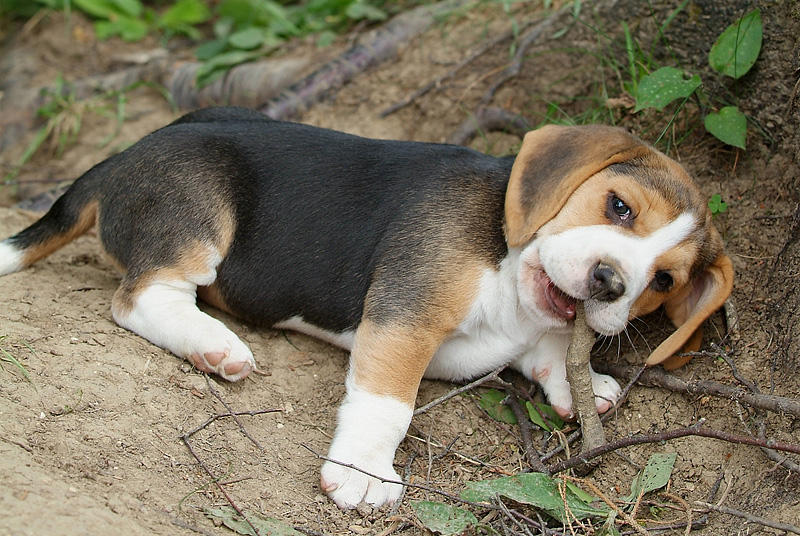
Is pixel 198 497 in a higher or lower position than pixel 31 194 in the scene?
higher

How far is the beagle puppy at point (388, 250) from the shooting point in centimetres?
386

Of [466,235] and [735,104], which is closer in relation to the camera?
[466,235]

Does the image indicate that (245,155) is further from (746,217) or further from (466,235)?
(746,217)

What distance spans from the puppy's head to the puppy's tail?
2.16 metres

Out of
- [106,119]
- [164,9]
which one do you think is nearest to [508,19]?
[106,119]

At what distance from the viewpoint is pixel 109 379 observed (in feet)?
12.4

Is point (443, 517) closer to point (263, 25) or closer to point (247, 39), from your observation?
A: point (247, 39)

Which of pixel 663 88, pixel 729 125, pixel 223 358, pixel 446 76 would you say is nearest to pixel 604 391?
pixel 729 125

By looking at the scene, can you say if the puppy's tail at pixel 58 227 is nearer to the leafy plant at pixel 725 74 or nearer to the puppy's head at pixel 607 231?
the puppy's head at pixel 607 231

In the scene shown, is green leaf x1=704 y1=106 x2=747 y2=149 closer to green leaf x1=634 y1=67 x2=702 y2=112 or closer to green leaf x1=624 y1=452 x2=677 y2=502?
green leaf x1=634 y1=67 x2=702 y2=112

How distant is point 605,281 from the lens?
11.9 ft

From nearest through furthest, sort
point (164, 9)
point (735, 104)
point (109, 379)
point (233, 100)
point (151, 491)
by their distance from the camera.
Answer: point (151, 491) → point (109, 379) → point (735, 104) → point (233, 100) → point (164, 9)

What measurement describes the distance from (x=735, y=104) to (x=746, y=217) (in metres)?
0.67

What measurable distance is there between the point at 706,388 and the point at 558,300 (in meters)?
0.79
